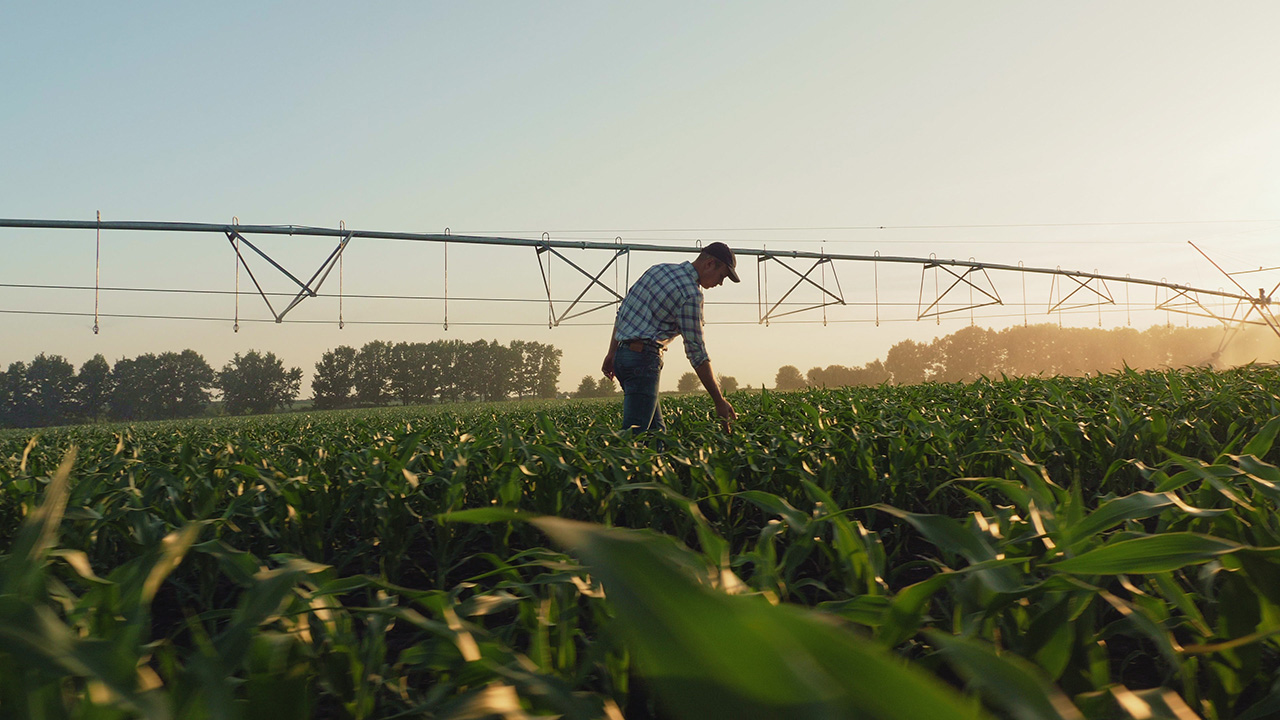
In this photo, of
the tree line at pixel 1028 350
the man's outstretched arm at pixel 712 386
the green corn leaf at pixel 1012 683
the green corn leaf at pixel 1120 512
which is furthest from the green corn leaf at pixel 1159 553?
the tree line at pixel 1028 350

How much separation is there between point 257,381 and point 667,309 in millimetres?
113821

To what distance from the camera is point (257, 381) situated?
103 metres

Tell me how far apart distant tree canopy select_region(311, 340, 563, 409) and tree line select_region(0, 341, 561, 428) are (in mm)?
153

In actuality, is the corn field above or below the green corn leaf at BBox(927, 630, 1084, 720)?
below

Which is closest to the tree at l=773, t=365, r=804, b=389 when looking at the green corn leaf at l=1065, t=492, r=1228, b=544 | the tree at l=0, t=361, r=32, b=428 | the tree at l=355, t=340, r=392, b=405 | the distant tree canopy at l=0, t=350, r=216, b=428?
the tree at l=355, t=340, r=392, b=405

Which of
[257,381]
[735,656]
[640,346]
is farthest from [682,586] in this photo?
[257,381]

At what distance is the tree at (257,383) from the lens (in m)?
98.1

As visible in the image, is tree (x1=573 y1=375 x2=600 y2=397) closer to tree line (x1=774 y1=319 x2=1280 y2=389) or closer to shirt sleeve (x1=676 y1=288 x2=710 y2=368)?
tree line (x1=774 y1=319 x2=1280 y2=389)

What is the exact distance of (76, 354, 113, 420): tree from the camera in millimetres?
92500

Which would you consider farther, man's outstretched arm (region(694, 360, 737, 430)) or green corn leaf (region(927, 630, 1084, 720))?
man's outstretched arm (region(694, 360, 737, 430))

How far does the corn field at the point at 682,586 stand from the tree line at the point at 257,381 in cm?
9568

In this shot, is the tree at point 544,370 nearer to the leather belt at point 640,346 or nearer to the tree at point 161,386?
the tree at point 161,386

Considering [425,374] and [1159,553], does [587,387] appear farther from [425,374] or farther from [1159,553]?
[1159,553]

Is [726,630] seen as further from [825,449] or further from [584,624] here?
[825,449]
